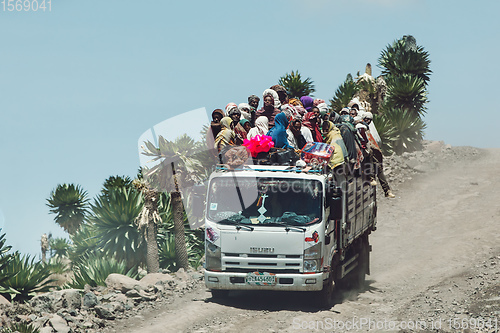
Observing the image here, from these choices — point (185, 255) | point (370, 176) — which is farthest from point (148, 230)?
point (370, 176)

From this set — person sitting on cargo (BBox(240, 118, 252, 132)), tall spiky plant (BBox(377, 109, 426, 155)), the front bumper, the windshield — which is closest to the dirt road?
the front bumper

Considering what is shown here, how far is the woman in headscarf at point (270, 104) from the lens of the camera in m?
15.3

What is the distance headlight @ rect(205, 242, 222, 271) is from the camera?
13219 mm

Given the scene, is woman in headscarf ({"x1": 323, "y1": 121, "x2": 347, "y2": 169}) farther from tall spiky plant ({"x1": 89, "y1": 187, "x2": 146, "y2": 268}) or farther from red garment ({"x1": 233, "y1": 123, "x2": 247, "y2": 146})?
tall spiky plant ({"x1": 89, "y1": 187, "x2": 146, "y2": 268})

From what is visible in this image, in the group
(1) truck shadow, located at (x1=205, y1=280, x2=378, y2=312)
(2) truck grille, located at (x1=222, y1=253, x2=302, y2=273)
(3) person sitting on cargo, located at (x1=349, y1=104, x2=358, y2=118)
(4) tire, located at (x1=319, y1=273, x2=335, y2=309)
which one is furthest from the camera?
(3) person sitting on cargo, located at (x1=349, y1=104, x2=358, y2=118)

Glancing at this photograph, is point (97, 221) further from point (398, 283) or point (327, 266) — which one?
point (327, 266)

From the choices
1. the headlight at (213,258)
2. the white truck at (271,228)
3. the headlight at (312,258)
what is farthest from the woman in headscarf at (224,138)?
A: the headlight at (312,258)

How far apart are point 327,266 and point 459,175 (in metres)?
22.7

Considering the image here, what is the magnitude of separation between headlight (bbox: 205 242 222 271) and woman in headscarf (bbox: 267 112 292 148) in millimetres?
2391

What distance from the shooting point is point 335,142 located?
1462 cm

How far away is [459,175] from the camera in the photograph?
3431 centimetres

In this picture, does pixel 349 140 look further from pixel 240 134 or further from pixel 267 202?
pixel 267 202

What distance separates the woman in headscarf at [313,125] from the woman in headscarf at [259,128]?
2.87 feet

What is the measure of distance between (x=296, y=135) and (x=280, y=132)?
715 mm
